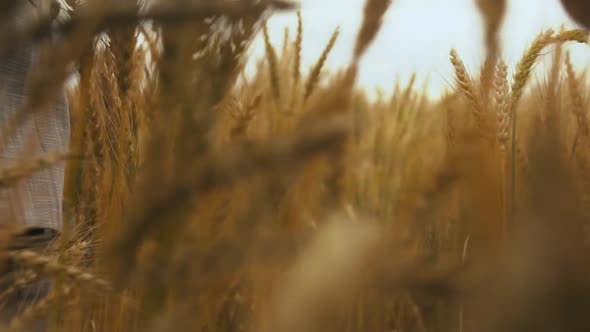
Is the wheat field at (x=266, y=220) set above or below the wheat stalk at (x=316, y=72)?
below

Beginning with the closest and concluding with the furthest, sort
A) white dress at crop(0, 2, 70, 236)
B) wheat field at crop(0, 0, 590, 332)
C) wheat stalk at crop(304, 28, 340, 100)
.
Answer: wheat field at crop(0, 0, 590, 332)
wheat stalk at crop(304, 28, 340, 100)
white dress at crop(0, 2, 70, 236)

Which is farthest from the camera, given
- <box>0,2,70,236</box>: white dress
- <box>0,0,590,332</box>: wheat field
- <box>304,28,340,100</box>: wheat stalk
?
<box>0,2,70,236</box>: white dress

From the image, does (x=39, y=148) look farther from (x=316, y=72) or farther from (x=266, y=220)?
(x=266, y=220)

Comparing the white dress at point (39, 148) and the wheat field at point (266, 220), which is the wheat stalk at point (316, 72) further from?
the white dress at point (39, 148)

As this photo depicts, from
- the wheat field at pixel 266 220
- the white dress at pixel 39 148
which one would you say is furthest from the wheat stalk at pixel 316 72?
the white dress at pixel 39 148

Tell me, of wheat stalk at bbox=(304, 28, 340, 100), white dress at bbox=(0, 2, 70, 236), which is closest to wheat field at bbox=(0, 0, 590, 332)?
wheat stalk at bbox=(304, 28, 340, 100)

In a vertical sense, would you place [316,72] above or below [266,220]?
above

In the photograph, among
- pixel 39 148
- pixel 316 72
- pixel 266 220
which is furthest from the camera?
pixel 39 148

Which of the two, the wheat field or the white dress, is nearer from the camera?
the wheat field

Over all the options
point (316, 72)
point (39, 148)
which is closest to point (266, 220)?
point (316, 72)

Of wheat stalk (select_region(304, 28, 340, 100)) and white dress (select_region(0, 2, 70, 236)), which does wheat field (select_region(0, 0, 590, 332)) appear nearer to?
wheat stalk (select_region(304, 28, 340, 100))

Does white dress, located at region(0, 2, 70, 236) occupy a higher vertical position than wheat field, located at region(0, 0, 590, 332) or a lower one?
higher

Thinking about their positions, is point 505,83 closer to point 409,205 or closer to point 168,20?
point 409,205

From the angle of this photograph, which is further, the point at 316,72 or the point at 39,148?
the point at 39,148
